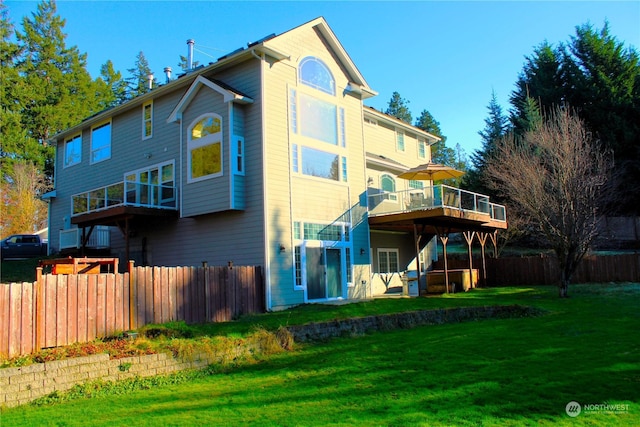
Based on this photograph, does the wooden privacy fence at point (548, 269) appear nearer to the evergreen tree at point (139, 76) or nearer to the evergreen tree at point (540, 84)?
the evergreen tree at point (540, 84)

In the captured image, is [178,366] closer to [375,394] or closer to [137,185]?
[375,394]

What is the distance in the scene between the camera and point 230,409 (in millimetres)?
6227

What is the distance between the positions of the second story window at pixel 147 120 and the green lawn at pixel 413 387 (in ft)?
38.8

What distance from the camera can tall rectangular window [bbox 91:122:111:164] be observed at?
22.0m

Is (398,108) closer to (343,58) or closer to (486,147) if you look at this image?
(486,147)

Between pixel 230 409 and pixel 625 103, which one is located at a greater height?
pixel 625 103

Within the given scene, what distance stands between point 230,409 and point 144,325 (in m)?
5.16

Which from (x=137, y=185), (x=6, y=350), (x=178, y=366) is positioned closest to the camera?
(x=6, y=350)

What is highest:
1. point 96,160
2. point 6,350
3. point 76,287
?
point 96,160

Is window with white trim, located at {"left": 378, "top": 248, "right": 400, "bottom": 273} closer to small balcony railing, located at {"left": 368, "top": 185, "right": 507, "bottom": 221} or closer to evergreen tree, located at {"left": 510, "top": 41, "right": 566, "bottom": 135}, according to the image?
small balcony railing, located at {"left": 368, "top": 185, "right": 507, "bottom": 221}

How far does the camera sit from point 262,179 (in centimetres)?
1569

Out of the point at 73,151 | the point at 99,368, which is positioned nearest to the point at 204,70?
the point at 73,151

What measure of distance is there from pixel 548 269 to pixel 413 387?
20.6 meters

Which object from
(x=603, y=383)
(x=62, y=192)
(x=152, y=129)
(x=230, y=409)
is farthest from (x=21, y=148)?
(x=603, y=383)
